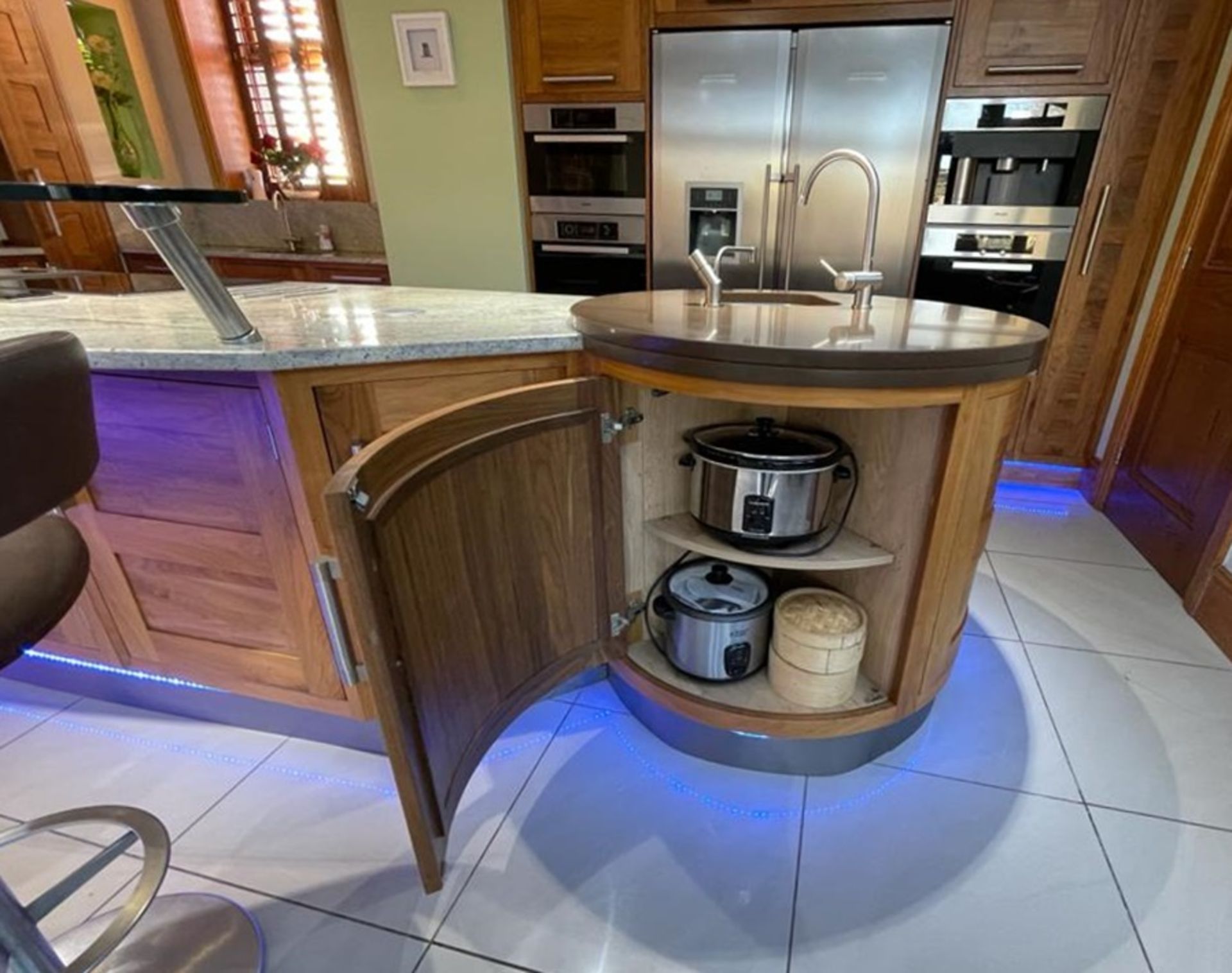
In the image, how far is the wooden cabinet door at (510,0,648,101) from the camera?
2.41 meters

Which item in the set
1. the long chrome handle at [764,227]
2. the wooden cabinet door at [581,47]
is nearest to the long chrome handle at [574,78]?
the wooden cabinet door at [581,47]

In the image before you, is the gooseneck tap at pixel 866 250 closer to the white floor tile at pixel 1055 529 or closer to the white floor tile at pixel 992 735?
the white floor tile at pixel 992 735

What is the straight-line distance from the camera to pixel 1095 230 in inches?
88.3

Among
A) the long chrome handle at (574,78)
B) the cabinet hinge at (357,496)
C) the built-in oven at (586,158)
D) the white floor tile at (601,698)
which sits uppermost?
the long chrome handle at (574,78)

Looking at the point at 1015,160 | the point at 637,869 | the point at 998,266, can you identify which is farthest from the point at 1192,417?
the point at 637,869

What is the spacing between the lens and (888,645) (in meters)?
1.31

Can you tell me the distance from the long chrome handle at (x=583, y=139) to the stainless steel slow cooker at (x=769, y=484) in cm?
188

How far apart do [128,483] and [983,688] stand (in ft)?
6.76

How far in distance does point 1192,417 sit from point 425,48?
330 cm

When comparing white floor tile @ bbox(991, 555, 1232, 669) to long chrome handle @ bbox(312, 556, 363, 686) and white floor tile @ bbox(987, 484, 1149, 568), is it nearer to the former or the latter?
white floor tile @ bbox(987, 484, 1149, 568)

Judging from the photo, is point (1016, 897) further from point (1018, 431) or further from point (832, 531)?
point (1018, 431)

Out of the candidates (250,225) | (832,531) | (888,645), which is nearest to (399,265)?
(250,225)

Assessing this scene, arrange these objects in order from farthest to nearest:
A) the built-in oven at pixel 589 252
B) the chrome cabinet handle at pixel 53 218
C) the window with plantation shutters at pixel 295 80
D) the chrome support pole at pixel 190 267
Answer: the window with plantation shutters at pixel 295 80
the chrome cabinet handle at pixel 53 218
the built-in oven at pixel 589 252
the chrome support pole at pixel 190 267

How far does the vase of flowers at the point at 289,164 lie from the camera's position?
388 centimetres
